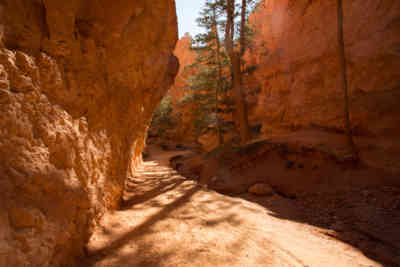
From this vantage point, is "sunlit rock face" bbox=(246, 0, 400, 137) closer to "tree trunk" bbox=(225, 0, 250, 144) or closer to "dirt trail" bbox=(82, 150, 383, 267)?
"tree trunk" bbox=(225, 0, 250, 144)

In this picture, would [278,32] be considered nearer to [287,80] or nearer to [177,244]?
[287,80]

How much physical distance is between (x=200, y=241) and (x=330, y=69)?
8.48 metres

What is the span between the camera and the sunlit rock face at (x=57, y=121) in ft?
3.93

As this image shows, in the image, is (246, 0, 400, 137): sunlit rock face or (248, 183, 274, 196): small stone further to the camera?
(246, 0, 400, 137): sunlit rock face

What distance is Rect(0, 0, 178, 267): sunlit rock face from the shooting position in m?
1.20

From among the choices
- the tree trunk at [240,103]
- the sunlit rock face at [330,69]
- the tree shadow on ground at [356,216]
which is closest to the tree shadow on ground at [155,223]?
the tree shadow on ground at [356,216]

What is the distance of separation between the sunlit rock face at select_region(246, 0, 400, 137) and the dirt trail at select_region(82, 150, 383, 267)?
522 cm

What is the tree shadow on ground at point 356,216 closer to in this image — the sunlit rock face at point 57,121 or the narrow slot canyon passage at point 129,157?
the narrow slot canyon passage at point 129,157

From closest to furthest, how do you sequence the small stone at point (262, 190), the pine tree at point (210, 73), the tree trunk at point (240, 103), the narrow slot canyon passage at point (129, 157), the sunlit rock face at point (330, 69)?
the narrow slot canyon passage at point (129, 157) < the small stone at point (262, 190) < the sunlit rock face at point (330, 69) < the tree trunk at point (240, 103) < the pine tree at point (210, 73)

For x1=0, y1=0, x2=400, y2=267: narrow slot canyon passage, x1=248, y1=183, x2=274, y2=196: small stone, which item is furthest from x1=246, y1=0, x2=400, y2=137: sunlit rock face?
x1=248, y1=183, x2=274, y2=196: small stone

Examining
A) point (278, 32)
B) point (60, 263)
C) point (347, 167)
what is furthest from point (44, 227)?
point (278, 32)

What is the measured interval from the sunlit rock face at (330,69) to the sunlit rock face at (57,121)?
7.43 m

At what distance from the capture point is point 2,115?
1.17 m

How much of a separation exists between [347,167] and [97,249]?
21.2 ft
